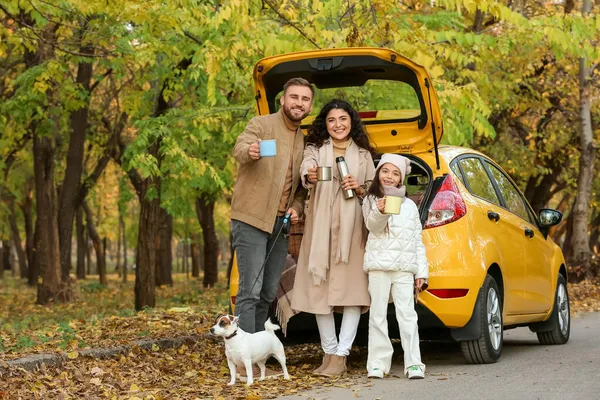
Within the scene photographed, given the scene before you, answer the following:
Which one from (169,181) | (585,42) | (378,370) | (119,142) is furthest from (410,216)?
(119,142)

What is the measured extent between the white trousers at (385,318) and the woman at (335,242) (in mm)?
153

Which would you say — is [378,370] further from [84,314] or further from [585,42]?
[84,314]

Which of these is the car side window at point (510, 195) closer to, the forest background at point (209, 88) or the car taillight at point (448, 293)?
the forest background at point (209, 88)

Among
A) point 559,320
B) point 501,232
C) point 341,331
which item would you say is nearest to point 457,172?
point 501,232

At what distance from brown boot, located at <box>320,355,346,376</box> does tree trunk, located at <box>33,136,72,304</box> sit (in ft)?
48.3

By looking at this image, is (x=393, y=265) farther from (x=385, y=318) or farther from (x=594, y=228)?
(x=594, y=228)

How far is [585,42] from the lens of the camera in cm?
1266

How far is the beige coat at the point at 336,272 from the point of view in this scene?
7816 mm

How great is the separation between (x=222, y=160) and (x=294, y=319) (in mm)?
13084

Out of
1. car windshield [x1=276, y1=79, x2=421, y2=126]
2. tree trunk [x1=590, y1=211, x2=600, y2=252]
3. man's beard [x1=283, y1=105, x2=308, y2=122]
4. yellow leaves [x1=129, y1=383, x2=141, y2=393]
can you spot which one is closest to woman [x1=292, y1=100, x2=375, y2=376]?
man's beard [x1=283, y1=105, x2=308, y2=122]

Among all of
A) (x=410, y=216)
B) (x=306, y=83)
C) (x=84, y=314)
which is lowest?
(x=84, y=314)

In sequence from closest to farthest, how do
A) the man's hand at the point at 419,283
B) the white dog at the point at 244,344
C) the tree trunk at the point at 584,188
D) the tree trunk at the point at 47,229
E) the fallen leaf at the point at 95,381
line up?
the white dog at the point at 244,344 < the fallen leaf at the point at 95,381 < the man's hand at the point at 419,283 < the tree trunk at the point at 47,229 < the tree trunk at the point at 584,188

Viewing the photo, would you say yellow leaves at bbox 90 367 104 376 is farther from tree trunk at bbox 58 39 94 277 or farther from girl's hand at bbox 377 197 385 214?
tree trunk at bbox 58 39 94 277

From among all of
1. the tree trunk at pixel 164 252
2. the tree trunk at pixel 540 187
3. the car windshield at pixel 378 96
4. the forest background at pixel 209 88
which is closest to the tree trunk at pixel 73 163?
the forest background at pixel 209 88
